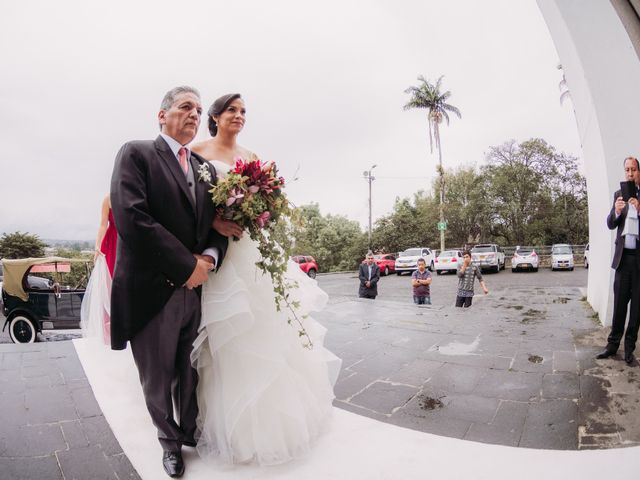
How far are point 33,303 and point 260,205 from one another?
22.5 ft

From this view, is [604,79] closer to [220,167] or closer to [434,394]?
[434,394]

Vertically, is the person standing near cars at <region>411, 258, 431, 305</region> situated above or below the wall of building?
below

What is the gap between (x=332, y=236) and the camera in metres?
36.8

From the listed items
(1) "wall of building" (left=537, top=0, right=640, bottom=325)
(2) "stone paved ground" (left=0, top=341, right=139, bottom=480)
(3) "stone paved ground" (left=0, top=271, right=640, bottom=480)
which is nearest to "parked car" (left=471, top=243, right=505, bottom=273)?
(1) "wall of building" (left=537, top=0, right=640, bottom=325)

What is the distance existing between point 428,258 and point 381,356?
22.9m

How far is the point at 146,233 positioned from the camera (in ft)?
5.64

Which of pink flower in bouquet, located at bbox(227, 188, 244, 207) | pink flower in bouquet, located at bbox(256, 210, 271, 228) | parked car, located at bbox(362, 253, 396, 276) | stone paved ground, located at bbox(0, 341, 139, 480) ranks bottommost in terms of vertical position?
parked car, located at bbox(362, 253, 396, 276)

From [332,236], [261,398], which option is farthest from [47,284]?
[332,236]

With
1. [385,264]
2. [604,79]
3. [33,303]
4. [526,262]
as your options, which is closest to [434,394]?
[604,79]

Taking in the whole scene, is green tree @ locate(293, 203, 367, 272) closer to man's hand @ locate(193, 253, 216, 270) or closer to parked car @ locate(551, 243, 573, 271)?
parked car @ locate(551, 243, 573, 271)

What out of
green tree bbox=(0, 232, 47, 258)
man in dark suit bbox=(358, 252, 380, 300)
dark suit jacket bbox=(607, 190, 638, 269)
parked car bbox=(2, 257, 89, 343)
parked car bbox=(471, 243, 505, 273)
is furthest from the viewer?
green tree bbox=(0, 232, 47, 258)

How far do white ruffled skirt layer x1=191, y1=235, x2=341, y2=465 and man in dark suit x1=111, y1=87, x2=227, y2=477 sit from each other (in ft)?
0.28

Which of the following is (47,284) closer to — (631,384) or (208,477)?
(208,477)

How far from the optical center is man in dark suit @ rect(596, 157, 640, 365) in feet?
10.6
